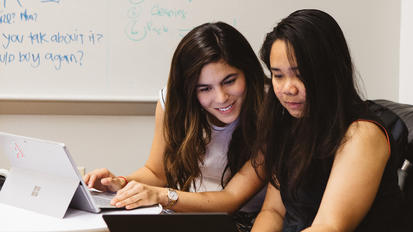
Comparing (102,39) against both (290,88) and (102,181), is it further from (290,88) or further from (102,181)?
(290,88)

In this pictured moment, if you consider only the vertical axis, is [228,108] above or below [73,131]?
above

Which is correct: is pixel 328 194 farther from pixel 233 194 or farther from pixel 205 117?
pixel 205 117

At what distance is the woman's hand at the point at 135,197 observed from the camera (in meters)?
1.24

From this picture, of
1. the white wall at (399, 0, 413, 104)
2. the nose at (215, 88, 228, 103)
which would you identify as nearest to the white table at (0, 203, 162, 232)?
the nose at (215, 88, 228, 103)

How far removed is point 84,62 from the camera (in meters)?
2.27

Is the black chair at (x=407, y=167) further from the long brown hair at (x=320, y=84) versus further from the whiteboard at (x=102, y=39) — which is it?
the whiteboard at (x=102, y=39)

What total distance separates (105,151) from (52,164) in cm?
120

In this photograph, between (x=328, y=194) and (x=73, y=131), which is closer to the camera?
(x=328, y=194)

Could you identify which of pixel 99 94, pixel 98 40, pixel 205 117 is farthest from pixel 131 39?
pixel 205 117

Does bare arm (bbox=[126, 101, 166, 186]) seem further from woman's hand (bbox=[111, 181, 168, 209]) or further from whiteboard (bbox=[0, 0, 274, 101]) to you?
whiteboard (bbox=[0, 0, 274, 101])

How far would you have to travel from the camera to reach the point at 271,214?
1.38 meters

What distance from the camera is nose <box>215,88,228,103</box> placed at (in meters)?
1.49

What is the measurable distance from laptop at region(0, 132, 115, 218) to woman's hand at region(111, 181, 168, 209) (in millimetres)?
34

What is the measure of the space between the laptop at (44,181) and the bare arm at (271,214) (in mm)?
421
